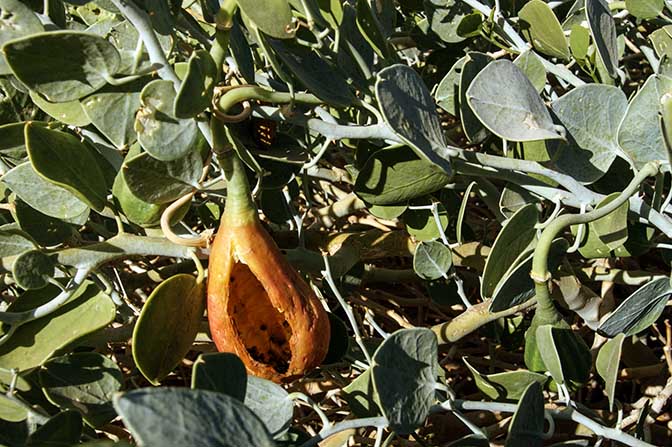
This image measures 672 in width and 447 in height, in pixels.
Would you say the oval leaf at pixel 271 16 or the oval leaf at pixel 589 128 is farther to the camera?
the oval leaf at pixel 589 128

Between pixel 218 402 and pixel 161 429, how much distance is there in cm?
6

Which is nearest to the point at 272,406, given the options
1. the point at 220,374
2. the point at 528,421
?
the point at 220,374

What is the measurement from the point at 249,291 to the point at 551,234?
232 mm

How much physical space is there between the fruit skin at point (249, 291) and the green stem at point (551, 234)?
0.54 feet

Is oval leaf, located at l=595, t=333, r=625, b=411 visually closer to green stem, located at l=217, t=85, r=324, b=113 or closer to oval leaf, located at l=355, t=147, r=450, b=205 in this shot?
oval leaf, located at l=355, t=147, r=450, b=205

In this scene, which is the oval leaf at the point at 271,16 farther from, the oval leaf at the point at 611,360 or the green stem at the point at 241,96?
the oval leaf at the point at 611,360

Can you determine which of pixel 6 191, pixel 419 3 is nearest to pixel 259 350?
pixel 6 191

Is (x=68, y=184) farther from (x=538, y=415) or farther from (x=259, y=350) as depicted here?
(x=538, y=415)

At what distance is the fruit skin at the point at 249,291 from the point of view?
0.58 meters

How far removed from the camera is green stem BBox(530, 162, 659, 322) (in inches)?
22.9

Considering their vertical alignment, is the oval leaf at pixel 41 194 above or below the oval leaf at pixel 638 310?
above

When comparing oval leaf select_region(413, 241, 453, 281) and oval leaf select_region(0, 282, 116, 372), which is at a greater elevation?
oval leaf select_region(0, 282, 116, 372)

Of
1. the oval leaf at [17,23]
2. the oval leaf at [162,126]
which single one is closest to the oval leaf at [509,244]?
the oval leaf at [162,126]

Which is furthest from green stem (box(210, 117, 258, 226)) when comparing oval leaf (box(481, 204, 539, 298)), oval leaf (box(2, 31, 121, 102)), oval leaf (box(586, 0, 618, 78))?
oval leaf (box(586, 0, 618, 78))
